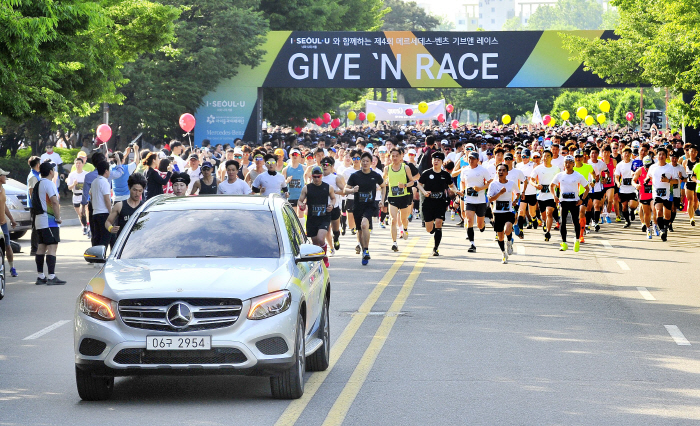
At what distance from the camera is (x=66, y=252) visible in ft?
65.3

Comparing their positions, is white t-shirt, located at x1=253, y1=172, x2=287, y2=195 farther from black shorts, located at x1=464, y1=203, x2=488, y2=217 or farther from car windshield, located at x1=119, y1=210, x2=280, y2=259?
car windshield, located at x1=119, y1=210, x2=280, y2=259

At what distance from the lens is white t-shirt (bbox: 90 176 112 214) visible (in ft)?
55.0

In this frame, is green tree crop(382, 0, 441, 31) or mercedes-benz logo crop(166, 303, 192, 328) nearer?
mercedes-benz logo crop(166, 303, 192, 328)

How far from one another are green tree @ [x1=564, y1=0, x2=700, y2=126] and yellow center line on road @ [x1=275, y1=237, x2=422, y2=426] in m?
8.58

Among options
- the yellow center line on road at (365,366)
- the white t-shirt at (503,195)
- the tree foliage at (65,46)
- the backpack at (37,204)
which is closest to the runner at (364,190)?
the white t-shirt at (503,195)

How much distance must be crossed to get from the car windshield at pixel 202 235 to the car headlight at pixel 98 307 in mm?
740

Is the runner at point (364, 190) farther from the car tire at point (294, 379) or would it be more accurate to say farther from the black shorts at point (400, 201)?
the car tire at point (294, 379)

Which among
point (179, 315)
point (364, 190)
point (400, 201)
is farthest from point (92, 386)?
point (400, 201)

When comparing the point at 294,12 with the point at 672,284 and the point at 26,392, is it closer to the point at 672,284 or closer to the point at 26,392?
the point at 672,284

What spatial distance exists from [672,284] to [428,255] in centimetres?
491

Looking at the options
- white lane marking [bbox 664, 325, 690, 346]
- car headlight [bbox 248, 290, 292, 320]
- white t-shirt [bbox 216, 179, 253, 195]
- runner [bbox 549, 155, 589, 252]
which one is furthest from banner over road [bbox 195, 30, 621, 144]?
car headlight [bbox 248, 290, 292, 320]

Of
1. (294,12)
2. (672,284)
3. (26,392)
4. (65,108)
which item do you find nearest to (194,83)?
(294,12)

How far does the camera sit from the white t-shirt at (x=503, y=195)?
60.1 ft

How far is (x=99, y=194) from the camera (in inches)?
661
